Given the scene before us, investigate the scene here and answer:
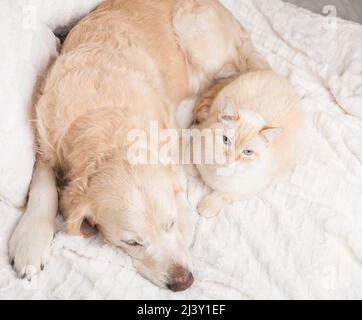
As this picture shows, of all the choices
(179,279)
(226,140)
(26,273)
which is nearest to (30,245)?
(26,273)

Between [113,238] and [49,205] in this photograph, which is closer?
[113,238]

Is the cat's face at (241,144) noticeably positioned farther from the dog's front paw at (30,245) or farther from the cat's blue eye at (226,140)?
the dog's front paw at (30,245)

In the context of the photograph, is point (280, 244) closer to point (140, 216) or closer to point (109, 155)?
point (140, 216)

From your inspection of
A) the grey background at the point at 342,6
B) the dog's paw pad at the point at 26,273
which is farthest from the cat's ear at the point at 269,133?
the grey background at the point at 342,6

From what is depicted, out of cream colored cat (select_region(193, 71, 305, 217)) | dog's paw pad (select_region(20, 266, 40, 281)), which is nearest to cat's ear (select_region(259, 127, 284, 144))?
cream colored cat (select_region(193, 71, 305, 217))

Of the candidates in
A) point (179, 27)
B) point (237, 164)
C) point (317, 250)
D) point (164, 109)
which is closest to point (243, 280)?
point (317, 250)

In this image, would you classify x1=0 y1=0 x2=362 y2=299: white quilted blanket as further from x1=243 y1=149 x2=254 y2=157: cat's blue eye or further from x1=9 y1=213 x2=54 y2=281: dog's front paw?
x1=243 y1=149 x2=254 y2=157: cat's blue eye

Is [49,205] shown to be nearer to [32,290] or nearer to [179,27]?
[32,290]

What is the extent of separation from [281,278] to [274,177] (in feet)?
1.70

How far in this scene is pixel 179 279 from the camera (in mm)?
1937

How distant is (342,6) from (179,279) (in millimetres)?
2439

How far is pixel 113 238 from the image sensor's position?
194 cm

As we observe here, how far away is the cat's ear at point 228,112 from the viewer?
6.61 feet

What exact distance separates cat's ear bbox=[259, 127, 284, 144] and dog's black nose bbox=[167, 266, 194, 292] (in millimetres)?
656
